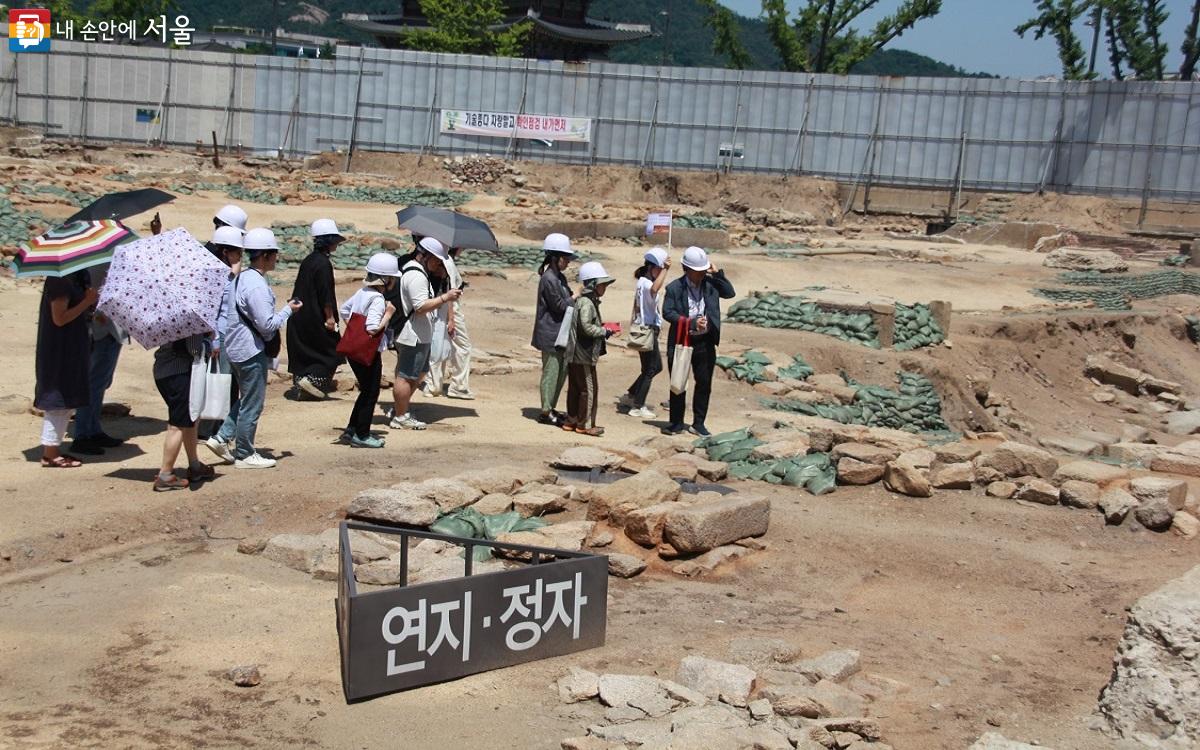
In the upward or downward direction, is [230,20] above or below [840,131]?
above

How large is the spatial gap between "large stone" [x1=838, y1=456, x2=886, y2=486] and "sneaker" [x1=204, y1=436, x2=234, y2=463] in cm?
453

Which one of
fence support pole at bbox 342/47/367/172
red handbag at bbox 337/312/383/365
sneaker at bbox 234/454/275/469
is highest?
fence support pole at bbox 342/47/367/172

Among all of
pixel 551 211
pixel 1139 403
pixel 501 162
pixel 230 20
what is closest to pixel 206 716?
pixel 1139 403

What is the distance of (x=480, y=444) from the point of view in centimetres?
1052

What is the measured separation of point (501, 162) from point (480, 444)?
2876 centimetres

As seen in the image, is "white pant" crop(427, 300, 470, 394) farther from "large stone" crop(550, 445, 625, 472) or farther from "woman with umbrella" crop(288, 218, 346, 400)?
"large stone" crop(550, 445, 625, 472)

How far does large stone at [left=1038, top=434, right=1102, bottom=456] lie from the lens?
14.3m

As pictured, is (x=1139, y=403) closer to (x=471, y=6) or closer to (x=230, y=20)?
(x=471, y=6)

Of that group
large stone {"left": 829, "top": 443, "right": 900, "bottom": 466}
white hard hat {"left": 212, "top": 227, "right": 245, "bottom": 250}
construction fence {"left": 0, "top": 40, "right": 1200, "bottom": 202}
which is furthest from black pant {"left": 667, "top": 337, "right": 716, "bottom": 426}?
construction fence {"left": 0, "top": 40, "right": 1200, "bottom": 202}

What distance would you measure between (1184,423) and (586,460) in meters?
11.7

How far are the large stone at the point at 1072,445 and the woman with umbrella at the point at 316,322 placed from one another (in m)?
8.26

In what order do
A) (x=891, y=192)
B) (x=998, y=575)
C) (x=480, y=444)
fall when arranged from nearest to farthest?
(x=998, y=575) → (x=480, y=444) → (x=891, y=192)

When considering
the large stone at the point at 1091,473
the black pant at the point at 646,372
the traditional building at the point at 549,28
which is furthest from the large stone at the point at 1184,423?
the traditional building at the point at 549,28

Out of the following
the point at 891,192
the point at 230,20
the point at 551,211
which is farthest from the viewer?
the point at 230,20
